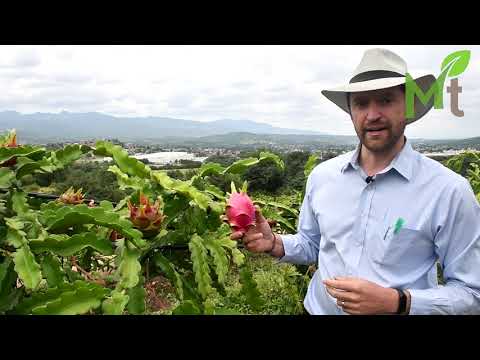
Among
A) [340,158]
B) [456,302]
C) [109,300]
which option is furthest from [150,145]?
[456,302]

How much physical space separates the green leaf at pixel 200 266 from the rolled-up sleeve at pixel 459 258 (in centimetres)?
51

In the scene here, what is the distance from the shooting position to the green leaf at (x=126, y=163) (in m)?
1.17

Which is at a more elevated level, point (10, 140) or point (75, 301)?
point (10, 140)

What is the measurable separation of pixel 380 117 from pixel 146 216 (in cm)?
66

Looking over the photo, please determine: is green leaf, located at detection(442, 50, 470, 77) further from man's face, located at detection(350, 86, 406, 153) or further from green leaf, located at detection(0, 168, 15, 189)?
green leaf, located at detection(0, 168, 15, 189)

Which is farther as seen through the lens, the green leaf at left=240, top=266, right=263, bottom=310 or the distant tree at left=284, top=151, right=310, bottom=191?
the distant tree at left=284, top=151, right=310, bottom=191

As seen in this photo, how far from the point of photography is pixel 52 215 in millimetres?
1061

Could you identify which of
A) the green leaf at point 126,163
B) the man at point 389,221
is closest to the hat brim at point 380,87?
the man at point 389,221

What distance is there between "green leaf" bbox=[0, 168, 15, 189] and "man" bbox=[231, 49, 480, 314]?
529mm

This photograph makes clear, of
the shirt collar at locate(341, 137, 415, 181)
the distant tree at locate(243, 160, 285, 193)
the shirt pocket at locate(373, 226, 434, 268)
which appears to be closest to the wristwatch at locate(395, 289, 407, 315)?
the shirt pocket at locate(373, 226, 434, 268)

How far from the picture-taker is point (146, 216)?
1.08m

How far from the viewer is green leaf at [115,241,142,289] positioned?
993 millimetres

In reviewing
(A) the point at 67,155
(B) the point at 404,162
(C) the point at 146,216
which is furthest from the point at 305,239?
(A) the point at 67,155

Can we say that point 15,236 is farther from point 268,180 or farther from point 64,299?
point 268,180
